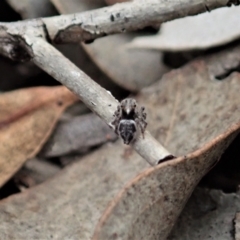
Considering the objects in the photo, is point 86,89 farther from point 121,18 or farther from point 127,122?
point 121,18

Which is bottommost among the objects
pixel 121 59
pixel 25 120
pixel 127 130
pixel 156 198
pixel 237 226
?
pixel 237 226

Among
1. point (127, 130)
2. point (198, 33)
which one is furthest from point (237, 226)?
point (198, 33)

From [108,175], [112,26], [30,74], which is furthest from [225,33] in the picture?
[30,74]

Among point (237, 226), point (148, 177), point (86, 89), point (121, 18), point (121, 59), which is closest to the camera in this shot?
point (148, 177)

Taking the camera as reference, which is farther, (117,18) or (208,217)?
(117,18)

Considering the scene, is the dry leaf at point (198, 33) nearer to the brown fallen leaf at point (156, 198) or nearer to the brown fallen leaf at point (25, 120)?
the brown fallen leaf at point (25, 120)

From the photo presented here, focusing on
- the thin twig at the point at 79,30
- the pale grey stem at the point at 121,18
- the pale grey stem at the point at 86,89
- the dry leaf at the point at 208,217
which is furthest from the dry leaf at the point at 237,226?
the pale grey stem at the point at 121,18
